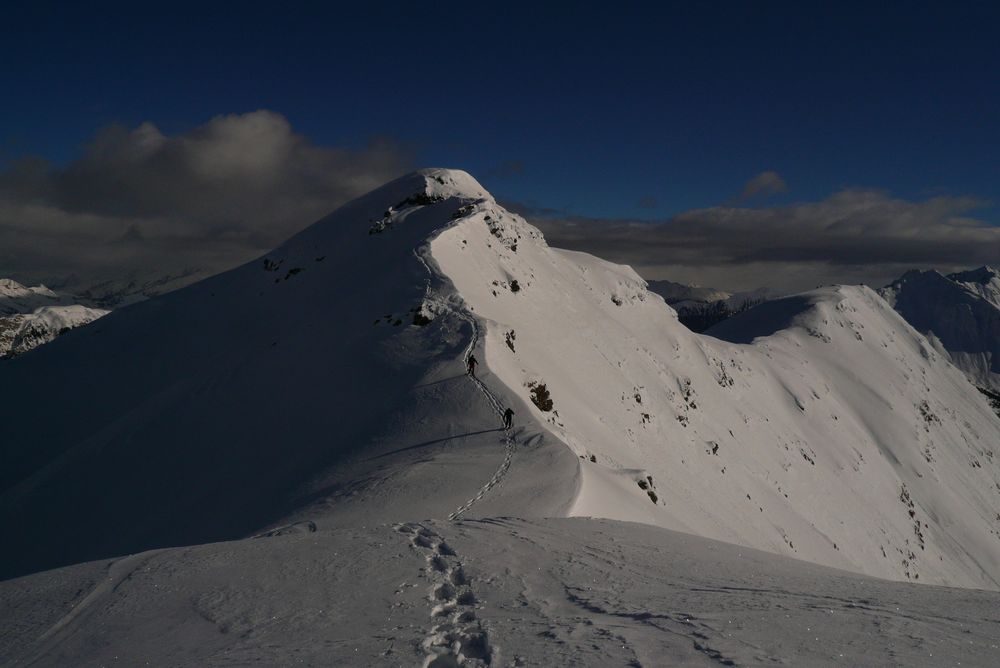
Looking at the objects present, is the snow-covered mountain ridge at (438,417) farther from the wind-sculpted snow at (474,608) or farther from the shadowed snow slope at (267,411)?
the wind-sculpted snow at (474,608)

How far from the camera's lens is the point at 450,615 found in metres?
8.87

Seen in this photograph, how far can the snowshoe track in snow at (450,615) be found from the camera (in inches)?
296

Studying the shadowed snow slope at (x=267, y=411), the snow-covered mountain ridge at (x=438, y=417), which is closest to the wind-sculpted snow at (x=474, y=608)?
the snow-covered mountain ridge at (x=438, y=417)

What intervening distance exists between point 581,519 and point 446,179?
56.4m

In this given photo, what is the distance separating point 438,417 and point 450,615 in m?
18.5

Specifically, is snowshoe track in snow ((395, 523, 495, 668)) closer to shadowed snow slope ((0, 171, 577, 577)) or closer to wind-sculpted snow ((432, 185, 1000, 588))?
shadowed snow slope ((0, 171, 577, 577))

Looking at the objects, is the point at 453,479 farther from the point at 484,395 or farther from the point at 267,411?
the point at 267,411

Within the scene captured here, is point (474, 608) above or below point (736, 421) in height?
above

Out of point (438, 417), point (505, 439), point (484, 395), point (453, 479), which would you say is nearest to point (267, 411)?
point (438, 417)

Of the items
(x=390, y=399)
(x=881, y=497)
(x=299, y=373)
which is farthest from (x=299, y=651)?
(x=881, y=497)

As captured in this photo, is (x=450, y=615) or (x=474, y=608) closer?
(x=450, y=615)

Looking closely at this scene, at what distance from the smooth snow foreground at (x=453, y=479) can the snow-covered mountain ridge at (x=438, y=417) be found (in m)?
0.26

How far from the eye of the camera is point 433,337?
36.4 meters

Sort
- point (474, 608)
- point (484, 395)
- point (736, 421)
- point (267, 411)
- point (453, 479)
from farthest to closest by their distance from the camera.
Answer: point (736, 421)
point (267, 411)
point (484, 395)
point (453, 479)
point (474, 608)
